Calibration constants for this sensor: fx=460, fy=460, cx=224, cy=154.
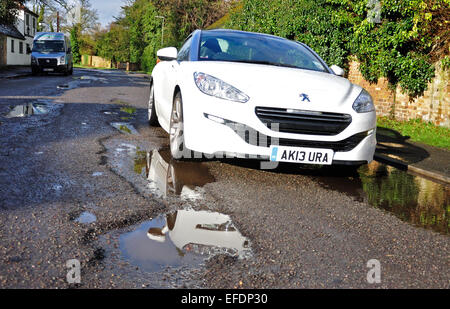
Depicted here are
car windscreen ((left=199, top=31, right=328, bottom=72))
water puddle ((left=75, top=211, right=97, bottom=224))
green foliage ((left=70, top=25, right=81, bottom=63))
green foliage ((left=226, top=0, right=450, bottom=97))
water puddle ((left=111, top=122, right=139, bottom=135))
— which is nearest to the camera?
water puddle ((left=75, top=211, right=97, bottom=224))

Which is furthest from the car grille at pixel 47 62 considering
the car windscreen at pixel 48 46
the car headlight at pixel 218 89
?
the car headlight at pixel 218 89

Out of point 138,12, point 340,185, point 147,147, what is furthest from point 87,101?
point 138,12

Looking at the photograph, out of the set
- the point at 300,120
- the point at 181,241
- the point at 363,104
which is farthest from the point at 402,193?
the point at 181,241

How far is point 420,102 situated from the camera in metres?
10.2

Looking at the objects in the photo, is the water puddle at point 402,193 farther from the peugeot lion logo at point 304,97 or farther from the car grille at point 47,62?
the car grille at point 47,62

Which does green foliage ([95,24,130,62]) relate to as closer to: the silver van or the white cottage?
the white cottage

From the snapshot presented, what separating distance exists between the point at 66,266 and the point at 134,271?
386 millimetres

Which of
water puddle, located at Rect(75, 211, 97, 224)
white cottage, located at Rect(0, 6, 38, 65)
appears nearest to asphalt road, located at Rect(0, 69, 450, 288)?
water puddle, located at Rect(75, 211, 97, 224)

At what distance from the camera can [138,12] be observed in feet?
211

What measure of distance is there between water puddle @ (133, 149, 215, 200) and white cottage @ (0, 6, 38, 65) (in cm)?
3449

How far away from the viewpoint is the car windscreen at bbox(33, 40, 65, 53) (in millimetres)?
27906

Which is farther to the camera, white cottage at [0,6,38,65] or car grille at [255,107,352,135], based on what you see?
white cottage at [0,6,38,65]

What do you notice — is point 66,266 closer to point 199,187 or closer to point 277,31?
point 199,187

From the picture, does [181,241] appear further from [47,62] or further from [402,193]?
[47,62]
